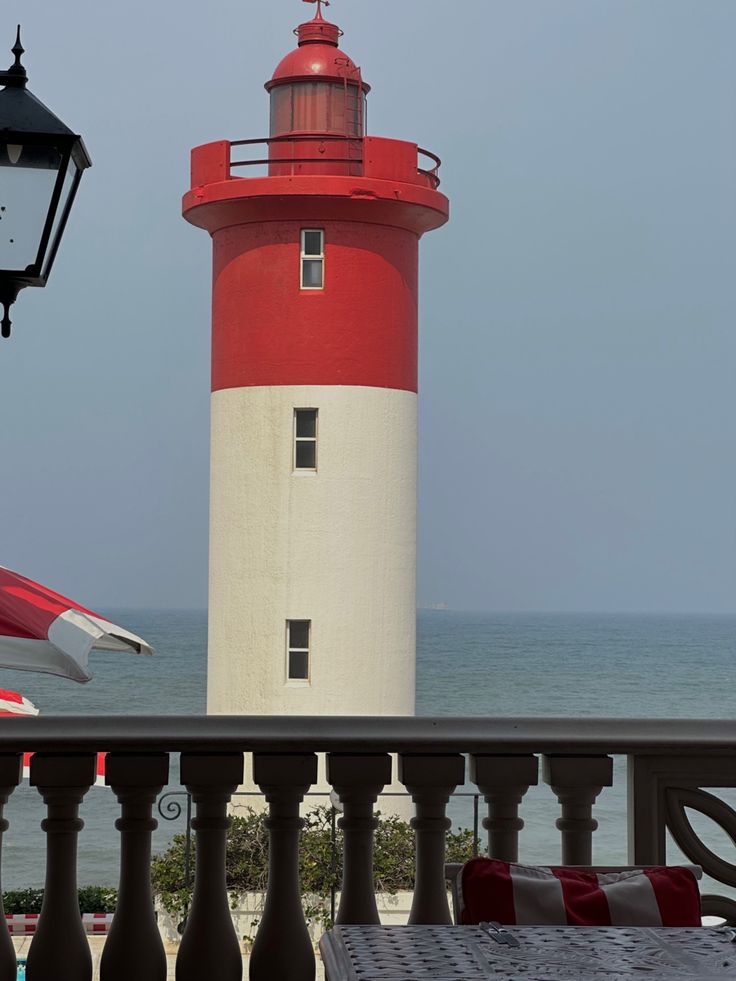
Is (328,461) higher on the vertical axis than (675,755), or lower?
higher

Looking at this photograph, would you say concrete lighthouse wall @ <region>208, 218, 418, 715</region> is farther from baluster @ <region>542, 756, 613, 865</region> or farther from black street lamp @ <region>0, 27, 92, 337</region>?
baluster @ <region>542, 756, 613, 865</region>

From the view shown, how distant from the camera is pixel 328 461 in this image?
42.4 ft

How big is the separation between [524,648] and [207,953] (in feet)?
182

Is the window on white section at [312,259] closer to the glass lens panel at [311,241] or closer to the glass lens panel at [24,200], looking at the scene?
the glass lens panel at [311,241]

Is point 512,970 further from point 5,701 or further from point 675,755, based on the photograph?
point 5,701

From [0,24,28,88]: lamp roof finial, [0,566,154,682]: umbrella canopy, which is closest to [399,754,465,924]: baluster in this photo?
[0,24,28,88]: lamp roof finial

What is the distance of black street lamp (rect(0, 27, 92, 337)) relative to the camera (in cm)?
270

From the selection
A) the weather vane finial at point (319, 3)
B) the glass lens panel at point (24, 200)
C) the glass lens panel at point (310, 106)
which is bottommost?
the glass lens panel at point (24, 200)

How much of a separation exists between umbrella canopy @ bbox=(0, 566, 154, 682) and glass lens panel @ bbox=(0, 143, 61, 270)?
1.53m

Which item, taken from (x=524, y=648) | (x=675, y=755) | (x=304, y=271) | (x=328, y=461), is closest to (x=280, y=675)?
(x=328, y=461)

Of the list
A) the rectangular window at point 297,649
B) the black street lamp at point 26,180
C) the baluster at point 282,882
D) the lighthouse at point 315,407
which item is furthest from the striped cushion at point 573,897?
the rectangular window at point 297,649

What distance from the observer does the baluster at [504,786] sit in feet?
7.20

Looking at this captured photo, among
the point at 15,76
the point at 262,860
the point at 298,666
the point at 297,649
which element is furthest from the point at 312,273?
the point at 15,76

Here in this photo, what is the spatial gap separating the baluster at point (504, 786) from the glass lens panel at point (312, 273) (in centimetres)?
1094
